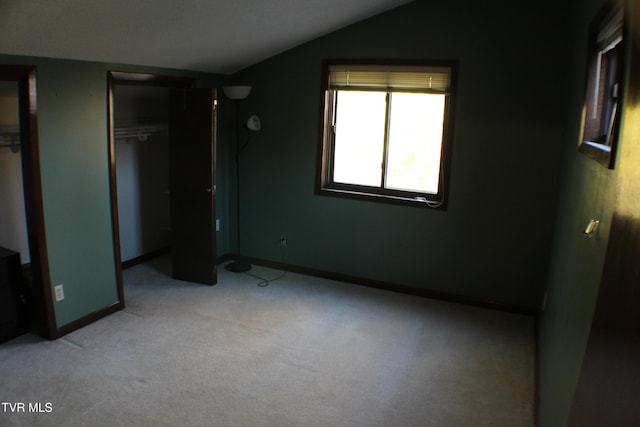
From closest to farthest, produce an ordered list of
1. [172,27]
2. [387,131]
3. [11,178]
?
1. [172,27]
2. [11,178]
3. [387,131]

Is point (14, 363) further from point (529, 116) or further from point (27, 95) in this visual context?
point (529, 116)

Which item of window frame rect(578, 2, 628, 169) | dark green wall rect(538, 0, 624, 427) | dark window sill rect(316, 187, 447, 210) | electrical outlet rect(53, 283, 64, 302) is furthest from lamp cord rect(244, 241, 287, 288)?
window frame rect(578, 2, 628, 169)

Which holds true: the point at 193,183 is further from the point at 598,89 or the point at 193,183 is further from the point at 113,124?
the point at 598,89

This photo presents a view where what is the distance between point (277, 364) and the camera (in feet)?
10.2

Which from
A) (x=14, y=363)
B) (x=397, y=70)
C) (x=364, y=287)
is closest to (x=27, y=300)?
(x=14, y=363)

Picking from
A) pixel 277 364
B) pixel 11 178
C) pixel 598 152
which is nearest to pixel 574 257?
pixel 598 152

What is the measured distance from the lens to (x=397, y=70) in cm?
402

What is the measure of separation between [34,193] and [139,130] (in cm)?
171

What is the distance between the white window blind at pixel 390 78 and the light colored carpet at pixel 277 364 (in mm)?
1815

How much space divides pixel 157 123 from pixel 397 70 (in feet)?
8.27

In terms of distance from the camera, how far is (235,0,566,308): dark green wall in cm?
365

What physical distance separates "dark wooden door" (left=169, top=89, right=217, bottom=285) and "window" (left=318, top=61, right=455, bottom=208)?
1.03 metres

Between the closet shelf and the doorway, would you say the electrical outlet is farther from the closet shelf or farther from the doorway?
the closet shelf

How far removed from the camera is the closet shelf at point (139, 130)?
4.47 m
